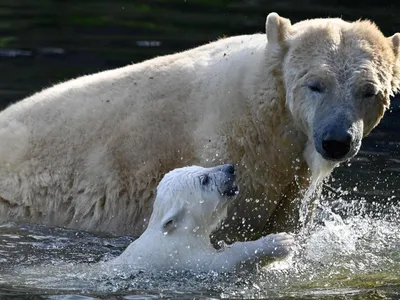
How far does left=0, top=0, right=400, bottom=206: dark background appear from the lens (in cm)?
1276

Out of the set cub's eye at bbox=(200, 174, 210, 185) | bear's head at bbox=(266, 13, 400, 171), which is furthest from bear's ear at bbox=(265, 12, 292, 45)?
cub's eye at bbox=(200, 174, 210, 185)

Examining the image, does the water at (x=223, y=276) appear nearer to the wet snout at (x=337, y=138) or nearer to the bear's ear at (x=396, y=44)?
the wet snout at (x=337, y=138)

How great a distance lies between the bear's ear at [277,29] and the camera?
706cm

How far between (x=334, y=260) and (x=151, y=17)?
9.54m

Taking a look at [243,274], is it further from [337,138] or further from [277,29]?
[277,29]

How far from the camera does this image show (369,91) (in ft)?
22.2

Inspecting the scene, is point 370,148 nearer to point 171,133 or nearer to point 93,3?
point 171,133

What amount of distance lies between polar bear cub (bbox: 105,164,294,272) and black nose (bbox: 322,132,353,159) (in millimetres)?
593

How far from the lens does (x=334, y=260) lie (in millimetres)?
7449

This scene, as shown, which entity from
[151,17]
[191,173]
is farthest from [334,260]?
[151,17]

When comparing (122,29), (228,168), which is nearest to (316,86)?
(228,168)

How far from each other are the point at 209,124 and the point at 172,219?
2.75ft

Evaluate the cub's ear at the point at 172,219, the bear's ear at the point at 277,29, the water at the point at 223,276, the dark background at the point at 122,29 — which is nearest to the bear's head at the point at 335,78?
the bear's ear at the point at 277,29

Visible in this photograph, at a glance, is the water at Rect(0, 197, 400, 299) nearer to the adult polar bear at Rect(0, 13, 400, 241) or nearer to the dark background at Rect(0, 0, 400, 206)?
the adult polar bear at Rect(0, 13, 400, 241)
